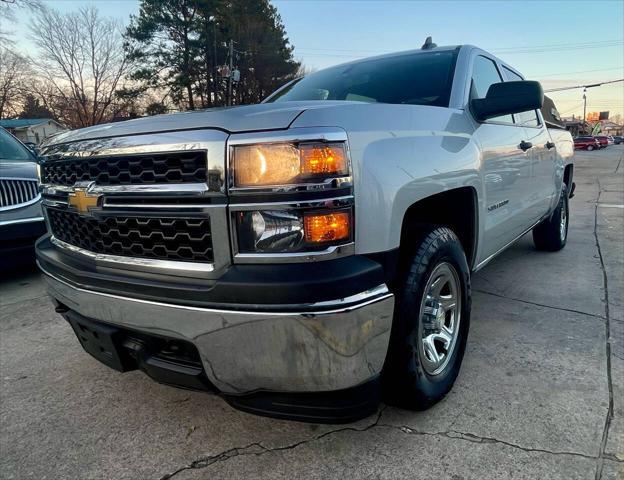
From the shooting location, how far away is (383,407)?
2.19m

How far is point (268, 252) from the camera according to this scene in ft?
4.94

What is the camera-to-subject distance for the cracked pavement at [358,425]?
181cm

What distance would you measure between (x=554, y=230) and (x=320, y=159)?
4501 mm

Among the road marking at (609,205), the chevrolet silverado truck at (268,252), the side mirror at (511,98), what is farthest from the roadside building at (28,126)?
the side mirror at (511,98)

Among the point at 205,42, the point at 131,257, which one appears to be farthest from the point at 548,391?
the point at 205,42

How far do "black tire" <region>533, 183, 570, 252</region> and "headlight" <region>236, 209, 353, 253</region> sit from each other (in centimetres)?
417

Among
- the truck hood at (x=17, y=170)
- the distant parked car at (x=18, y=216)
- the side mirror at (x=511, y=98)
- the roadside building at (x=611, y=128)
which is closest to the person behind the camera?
the side mirror at (x=511, y=98)

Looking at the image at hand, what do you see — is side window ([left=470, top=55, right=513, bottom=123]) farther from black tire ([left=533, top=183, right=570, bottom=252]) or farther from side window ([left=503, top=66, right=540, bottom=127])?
black tire ([left=533, top=183, right=570, bottom=252])

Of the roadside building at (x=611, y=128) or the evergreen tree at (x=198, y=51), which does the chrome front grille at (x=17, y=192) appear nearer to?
the evergreen tree at (x=198, y=51)

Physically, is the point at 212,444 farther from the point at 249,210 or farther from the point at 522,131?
the point at 522,131

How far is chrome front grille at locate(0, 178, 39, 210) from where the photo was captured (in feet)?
14.0

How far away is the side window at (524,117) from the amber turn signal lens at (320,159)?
8.33 feet

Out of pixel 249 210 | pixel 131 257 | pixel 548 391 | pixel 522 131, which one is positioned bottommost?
pixel 548 391

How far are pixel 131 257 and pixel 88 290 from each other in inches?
9.9
